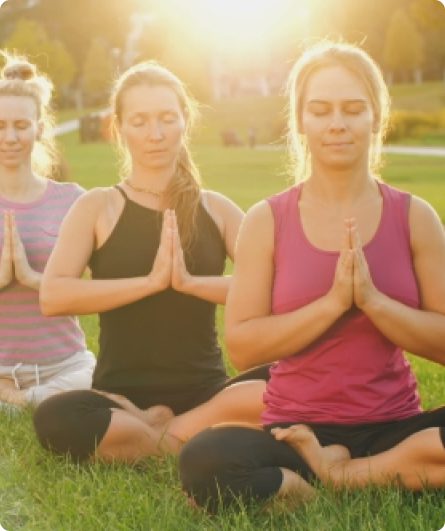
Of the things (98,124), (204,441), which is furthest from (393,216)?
(98,124)

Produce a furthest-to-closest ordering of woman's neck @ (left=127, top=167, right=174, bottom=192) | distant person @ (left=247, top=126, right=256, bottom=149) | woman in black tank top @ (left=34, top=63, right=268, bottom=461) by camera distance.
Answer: distant person @ (left=247, top=126, right=256, bottom=149) → woman's neck @ (left=127, top=167, right=174, bottom=192) → woman in black tank top @ (left=34, top=63, right=268, bottom=461)

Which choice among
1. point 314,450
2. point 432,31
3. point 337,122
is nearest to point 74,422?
point 314,450

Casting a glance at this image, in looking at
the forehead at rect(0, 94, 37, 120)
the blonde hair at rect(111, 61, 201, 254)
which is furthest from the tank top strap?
the forehead at rect(0, 94, 37, 120)

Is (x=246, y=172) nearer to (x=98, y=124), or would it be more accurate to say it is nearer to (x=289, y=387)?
(x=98, y=124)

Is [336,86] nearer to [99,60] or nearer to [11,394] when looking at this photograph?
[11,394]

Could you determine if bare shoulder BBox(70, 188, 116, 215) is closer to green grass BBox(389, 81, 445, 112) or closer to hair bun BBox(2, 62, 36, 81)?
hair bun BBox(2, 62, 36, 81)

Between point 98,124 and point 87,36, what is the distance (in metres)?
25.7

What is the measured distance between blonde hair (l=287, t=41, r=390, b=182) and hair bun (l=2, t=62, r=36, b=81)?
6.98 feet

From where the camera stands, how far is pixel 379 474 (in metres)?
3.55

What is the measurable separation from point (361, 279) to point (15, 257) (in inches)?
83.9

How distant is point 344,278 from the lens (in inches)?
132

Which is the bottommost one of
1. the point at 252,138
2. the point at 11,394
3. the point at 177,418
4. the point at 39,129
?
the point at 252,138

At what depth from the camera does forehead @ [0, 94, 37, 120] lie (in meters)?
5.18

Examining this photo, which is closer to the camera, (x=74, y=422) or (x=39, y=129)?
(x=74, y=422)
